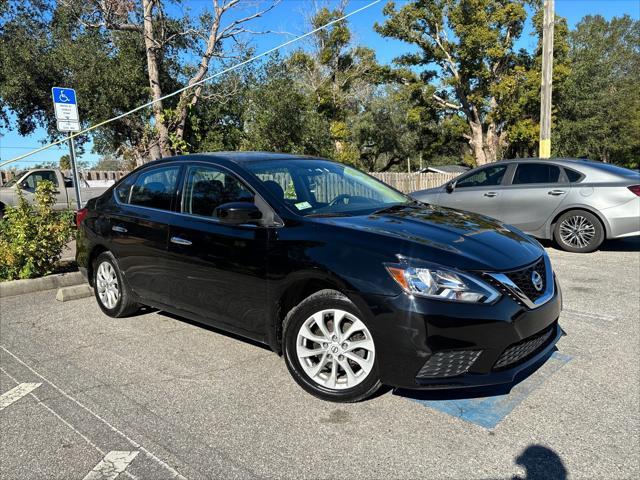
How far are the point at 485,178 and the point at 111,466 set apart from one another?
761cm

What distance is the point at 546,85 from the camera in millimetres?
12258

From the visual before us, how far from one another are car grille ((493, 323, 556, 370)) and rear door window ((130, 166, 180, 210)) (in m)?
2.87

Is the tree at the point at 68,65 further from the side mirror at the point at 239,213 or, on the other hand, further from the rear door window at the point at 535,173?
the side mirror at the point at 239,213

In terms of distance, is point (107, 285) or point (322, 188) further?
point (107, 285)

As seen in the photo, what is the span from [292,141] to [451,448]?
17.4 m

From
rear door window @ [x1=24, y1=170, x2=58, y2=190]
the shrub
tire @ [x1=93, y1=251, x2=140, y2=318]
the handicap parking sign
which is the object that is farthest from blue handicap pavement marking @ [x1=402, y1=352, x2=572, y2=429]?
rear door window @ [x1=24, y1=170, x2=58, y2=190]

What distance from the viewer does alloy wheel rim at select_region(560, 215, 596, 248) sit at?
7617 mm

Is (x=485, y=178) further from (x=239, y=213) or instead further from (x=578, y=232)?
(x=239, y=213)

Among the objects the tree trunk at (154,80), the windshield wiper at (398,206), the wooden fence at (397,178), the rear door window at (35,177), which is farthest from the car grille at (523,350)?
the wooden fence at (397,178)

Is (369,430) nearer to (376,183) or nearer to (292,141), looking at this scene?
(376,183)

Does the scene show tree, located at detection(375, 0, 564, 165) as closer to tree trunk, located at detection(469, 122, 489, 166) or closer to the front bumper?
tree trunk, located at detection(469, 122, 489, 166)

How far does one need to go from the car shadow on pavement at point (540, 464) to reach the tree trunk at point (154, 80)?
560 inches

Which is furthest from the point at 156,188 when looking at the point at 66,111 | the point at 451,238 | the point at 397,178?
the point at 397,178

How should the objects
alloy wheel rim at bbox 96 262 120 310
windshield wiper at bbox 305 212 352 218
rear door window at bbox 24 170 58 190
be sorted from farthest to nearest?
rear door window at bbox 24 170 58 190 → alloy wheel rim at bbox 96 262 120 310 → windshield wiper at bbox 305 212 352 218
